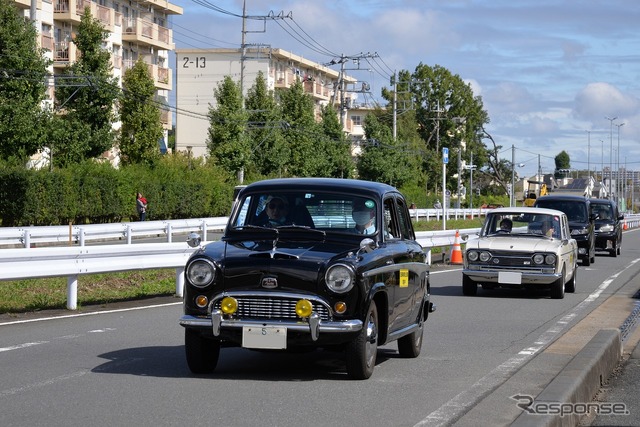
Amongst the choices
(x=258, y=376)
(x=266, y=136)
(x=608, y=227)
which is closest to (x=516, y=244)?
(x=258, y=376)

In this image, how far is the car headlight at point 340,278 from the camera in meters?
8.48

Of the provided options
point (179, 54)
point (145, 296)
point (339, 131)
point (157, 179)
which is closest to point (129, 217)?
point (157, 179)

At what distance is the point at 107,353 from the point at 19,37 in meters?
31.9

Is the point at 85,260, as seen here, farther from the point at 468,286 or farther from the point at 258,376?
the point at 468,286

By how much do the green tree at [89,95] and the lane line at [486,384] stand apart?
34.4 m

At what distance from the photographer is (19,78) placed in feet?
131

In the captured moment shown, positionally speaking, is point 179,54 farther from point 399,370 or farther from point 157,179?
point 399,370

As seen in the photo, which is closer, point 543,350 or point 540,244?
point 543,350

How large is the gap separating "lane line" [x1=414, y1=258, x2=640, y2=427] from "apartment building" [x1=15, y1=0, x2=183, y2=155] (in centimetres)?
4612

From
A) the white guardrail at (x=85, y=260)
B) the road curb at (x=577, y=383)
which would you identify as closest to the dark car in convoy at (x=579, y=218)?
the white guardrail at (x=85, y=260)

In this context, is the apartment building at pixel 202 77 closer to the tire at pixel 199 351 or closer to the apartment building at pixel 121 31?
the apartment building at pixel 121 31

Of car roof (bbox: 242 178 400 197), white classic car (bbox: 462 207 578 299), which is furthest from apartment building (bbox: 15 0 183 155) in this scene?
car roof (bbox: 242 178 400 197)

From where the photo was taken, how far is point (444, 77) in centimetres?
11581

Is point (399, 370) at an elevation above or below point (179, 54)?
below
